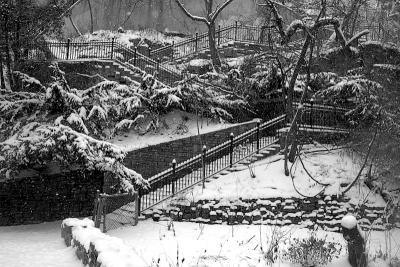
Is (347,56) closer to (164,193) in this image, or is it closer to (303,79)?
(303,79)

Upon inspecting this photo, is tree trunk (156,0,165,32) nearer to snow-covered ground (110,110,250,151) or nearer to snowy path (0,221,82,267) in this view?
snow-covered ground (110,110,250,151)

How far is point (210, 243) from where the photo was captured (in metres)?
10.8

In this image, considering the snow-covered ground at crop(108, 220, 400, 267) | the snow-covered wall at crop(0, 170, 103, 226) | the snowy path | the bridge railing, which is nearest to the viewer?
the snowy path

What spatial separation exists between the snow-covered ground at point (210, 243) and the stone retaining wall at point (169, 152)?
120 inches

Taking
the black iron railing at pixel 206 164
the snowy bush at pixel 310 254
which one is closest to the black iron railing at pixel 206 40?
the black iron railing at pixel 206 164

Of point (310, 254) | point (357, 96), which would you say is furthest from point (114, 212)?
point (357, 96)

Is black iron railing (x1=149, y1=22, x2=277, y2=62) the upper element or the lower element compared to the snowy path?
upper

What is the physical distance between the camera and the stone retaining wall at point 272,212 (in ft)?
43.0

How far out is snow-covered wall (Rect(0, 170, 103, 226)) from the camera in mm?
13016

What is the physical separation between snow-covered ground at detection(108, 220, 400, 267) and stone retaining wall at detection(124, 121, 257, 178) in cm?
305

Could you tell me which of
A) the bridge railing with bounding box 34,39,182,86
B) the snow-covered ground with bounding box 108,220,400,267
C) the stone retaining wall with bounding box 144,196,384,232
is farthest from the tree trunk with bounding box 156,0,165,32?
the snow-covered ground with bounding box 108,220,400,267

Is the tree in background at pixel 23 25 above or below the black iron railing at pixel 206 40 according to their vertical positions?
below

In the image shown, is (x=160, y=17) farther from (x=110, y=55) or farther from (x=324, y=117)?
(x=324, y=117)

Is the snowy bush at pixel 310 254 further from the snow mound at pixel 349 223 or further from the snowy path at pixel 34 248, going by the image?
the snowy path at pixel 34 248
